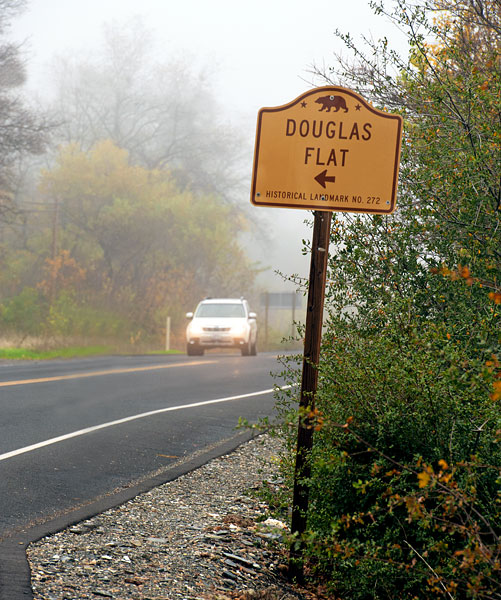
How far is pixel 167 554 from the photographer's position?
17.5 feet

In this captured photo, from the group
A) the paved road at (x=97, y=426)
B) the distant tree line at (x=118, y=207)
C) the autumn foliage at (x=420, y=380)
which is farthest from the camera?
the distant tree line at (x=118, y=207)

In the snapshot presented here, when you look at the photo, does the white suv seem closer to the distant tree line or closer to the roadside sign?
the distant tree line

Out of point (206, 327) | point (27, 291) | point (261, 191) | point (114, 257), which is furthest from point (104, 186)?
point (261, 191)

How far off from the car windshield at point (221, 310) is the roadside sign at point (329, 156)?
23.0 m

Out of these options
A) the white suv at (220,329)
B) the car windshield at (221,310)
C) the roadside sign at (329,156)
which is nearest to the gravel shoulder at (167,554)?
the roadside sign at (329,156)

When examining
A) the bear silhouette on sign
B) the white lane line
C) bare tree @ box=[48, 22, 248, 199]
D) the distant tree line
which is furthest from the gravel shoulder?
bare tree @ box=[48, 22, 248, 199]

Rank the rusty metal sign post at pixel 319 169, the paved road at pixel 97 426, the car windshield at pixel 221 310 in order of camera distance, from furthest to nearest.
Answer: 1. the car windshield at pixel 221 310
2. the paved road at pixel 97 426
3. the rusty metal sign post at pixel 319 169

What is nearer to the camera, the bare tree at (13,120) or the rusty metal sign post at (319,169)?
the rusty metal sign post at (319,169)

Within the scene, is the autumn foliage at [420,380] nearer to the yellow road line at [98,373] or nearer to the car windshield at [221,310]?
the yellow road line at [98,373]

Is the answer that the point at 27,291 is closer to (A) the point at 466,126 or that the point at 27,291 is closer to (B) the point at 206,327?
(B) the point at 206,327

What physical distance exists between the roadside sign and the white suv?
2201 centimetres

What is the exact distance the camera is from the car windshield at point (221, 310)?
28.3 m

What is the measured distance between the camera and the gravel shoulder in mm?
4706

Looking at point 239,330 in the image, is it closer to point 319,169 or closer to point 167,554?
point 167,554
